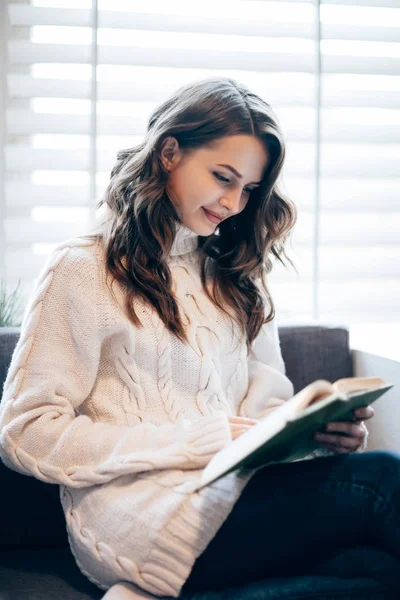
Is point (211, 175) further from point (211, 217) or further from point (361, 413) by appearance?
point (361, 413)

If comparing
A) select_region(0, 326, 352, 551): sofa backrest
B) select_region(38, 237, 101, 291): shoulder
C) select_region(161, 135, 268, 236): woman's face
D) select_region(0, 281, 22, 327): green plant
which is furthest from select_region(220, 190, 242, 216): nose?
select_region(0, 281, 22, 327): green plant

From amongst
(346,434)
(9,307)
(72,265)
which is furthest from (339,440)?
(9,307)

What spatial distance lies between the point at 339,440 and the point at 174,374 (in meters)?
0.34

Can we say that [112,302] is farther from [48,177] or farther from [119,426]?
[48,177]

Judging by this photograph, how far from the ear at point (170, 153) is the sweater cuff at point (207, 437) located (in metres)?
0.52

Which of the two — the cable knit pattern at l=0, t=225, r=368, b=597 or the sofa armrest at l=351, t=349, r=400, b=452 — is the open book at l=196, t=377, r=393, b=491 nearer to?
the cable knit pattern at l=0, t=225, r=368, b=597

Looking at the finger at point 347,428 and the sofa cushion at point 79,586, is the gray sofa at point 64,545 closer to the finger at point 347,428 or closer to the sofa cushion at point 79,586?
the sofa cushion at point 79,586

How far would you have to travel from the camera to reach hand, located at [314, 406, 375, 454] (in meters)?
1.21

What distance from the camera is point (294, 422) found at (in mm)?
928

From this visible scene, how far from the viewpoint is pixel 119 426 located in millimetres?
1307

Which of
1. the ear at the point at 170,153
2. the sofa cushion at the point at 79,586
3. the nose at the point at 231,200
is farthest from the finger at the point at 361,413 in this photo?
the ear at the point at 170,153

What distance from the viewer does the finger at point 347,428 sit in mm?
1209

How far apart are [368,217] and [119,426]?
48.6 inches

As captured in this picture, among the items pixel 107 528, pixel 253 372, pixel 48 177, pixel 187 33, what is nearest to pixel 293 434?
pixel 107 528
